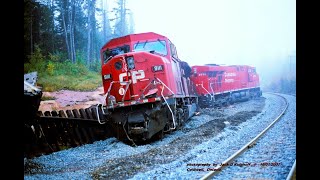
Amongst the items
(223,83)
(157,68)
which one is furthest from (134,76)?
(223,83)

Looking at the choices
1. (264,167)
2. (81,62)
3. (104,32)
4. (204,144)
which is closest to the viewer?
(264,167)

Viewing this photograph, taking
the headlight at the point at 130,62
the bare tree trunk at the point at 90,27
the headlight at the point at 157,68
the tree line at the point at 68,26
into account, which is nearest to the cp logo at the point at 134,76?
the headlight at the point at 130,62

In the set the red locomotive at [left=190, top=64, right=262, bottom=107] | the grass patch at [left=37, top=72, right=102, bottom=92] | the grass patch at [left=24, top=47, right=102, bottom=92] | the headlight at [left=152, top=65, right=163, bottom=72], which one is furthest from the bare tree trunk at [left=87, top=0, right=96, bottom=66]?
the red locomotive at [left=190, top=64, right=262, bottom=107]

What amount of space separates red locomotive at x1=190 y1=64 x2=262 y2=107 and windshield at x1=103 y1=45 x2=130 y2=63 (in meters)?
4.44

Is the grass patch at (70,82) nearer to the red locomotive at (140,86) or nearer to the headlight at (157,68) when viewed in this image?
the red locomotive at (140,86)

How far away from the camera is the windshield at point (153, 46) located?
20.0 feet

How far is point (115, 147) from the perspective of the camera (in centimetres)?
520

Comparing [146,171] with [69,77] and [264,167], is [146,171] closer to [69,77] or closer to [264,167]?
[264,167]

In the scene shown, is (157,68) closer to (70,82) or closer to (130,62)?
(130,62)

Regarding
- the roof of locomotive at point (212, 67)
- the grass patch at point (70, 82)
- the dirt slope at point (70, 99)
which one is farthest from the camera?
the roof of locomotive at point (212, 67)

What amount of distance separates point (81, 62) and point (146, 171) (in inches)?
137

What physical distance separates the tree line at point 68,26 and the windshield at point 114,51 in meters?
0.49
